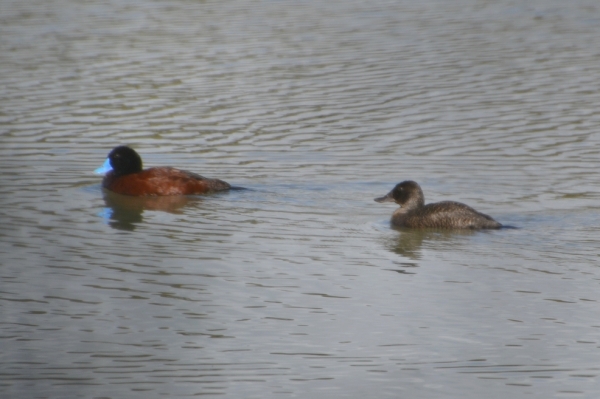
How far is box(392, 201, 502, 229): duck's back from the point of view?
9547mm

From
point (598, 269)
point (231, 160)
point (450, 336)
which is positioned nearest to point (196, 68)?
point (231, 160)

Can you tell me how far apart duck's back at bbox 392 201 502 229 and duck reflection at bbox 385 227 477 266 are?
0.17ft

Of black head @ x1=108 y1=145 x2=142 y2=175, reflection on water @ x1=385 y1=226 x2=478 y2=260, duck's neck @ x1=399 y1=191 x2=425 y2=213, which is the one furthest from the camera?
black head @ x1=108 y1=145 x2=142 y2=175

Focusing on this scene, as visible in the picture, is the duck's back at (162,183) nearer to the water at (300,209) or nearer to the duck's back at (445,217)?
the water at (300,209)

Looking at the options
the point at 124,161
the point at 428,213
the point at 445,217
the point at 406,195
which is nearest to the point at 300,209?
the point at 406,195

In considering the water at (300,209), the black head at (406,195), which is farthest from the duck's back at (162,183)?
the black head at (406,195)

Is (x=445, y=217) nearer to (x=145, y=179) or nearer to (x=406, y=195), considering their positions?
(x=406, y=195)

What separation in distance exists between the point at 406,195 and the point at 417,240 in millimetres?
655

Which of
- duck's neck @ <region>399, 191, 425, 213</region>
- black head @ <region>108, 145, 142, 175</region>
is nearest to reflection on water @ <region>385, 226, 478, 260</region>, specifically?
duck's neck @ <region>399, 191, 425, 213</region>

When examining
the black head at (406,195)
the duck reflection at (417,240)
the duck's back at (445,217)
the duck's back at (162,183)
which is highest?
the duck's back at (162,183)

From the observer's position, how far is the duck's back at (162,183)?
36.2ft

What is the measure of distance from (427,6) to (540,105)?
9.62 meters

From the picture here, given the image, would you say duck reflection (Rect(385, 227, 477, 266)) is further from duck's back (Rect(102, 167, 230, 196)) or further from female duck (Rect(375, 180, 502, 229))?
duck's back (Rect(102, 167, 230, 196))

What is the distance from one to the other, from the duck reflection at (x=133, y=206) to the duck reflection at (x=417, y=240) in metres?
2.18
